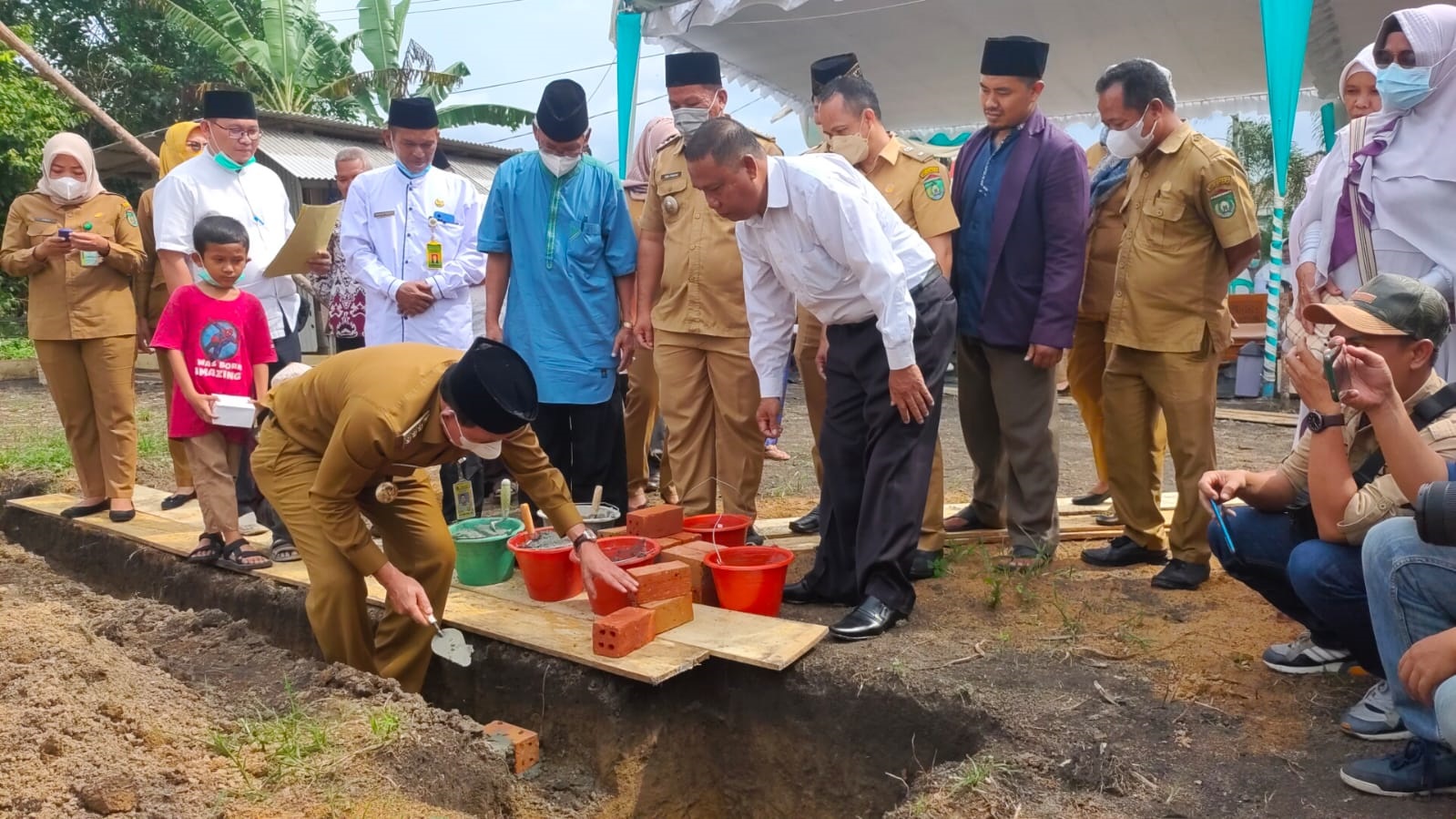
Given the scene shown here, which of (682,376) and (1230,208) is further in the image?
(682,376)

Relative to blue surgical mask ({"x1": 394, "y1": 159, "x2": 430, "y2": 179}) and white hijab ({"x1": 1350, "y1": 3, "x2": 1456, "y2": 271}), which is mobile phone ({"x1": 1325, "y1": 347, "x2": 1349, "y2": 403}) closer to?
white hijab ({"x1": 1350, "y1": 3, "x2": 1456, "y2": 271})

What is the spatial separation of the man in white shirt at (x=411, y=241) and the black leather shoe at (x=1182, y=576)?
10.5 ft

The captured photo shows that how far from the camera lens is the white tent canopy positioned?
32.8 feet

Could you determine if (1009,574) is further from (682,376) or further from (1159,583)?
(682,376)

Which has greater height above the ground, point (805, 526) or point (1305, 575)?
point (1305, 575)

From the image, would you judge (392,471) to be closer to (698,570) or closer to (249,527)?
(698,570)

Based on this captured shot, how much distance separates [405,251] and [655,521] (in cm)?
186

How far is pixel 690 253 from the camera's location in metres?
4.47


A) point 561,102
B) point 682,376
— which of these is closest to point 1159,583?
point 682,376

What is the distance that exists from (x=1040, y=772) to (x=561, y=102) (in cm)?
330

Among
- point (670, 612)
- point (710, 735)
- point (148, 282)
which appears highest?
point (148, 282)

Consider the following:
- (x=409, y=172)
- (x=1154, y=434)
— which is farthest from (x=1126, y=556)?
(x=409, y=172)

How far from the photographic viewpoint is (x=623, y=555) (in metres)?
3.94

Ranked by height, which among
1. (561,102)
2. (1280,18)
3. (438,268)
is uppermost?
(1280,18)
